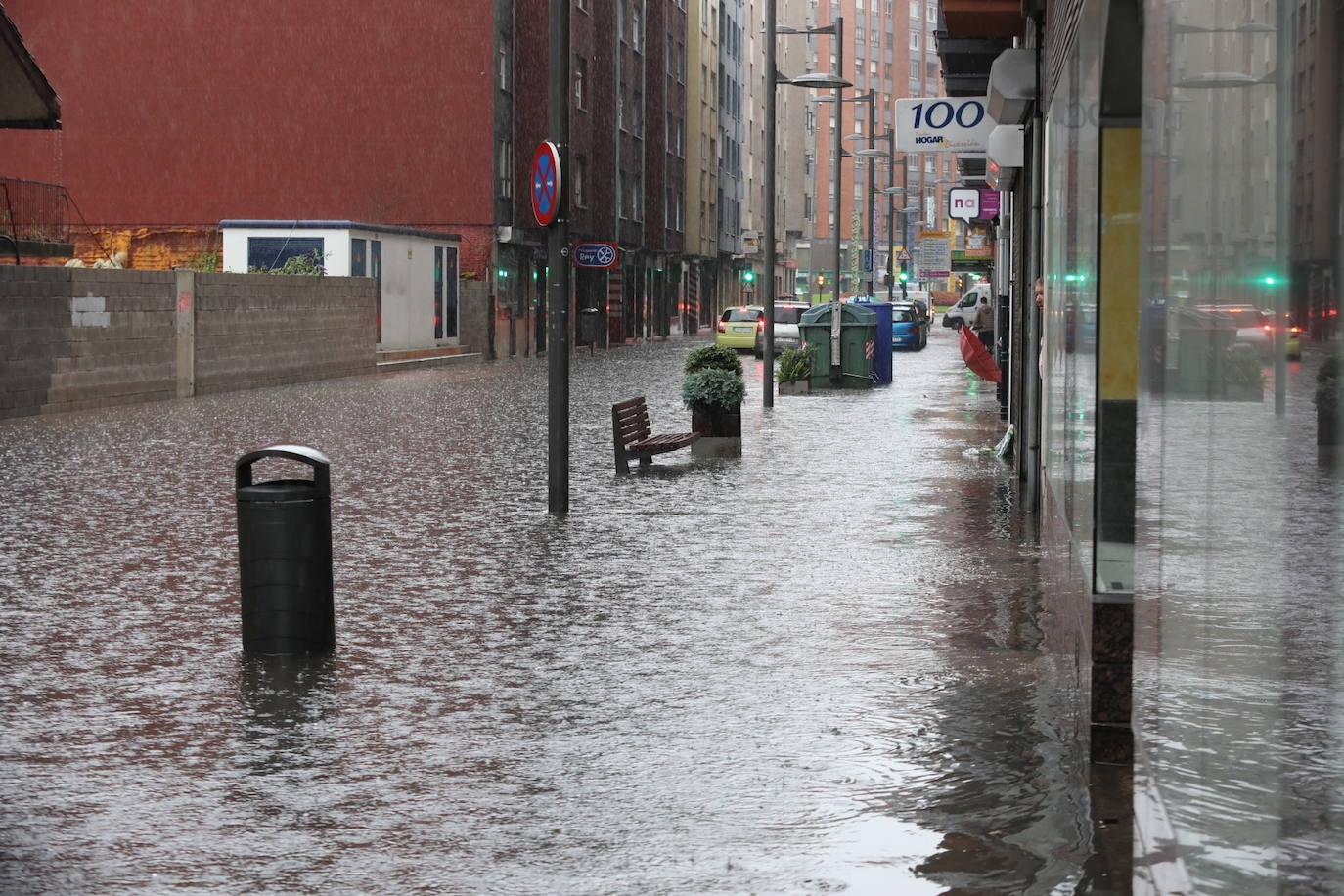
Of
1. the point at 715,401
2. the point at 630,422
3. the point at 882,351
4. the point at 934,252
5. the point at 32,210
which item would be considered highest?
the point at 934,252

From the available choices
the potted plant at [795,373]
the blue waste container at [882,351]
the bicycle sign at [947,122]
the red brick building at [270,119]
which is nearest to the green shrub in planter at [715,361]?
the bicycle sign at [947,122]

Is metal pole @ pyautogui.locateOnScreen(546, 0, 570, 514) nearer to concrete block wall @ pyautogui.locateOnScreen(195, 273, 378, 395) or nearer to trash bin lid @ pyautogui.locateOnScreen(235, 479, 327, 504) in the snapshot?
trash bin lid @ pyautogui.locateOnScreen(235, 479, 327, 504)

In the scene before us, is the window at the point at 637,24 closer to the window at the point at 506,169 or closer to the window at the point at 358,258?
the window at the point at 506,169

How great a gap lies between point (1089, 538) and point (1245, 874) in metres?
2.67

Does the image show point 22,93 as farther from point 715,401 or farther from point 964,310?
point 964,310

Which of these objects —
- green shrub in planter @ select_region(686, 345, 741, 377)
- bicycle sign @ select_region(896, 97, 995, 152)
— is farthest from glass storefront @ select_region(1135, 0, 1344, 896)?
green shrub in planter @ select_region(686, 345, 741, 377)

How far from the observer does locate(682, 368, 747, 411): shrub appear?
63.3 ft

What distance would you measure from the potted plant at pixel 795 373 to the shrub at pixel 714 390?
11.2 m

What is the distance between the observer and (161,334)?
28.9 m

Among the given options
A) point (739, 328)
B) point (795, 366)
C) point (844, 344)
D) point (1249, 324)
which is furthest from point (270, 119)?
point (1249, 324)

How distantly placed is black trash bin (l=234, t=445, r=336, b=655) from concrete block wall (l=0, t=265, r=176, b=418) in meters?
17.0

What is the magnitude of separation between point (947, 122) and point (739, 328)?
32079 mm

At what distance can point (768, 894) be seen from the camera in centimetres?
468

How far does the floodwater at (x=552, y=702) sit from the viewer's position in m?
5.04
